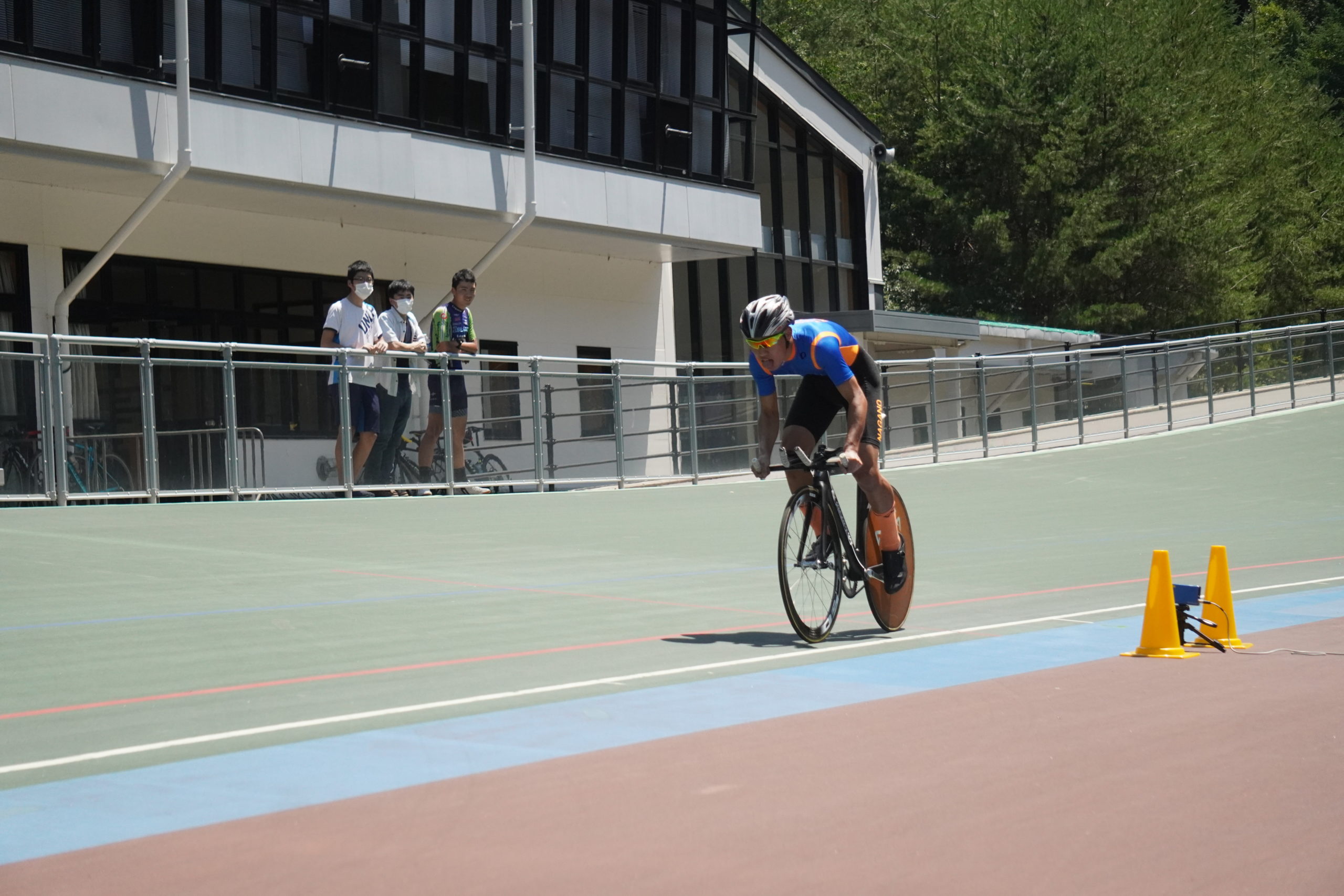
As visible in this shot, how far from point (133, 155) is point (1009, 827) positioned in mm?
15305

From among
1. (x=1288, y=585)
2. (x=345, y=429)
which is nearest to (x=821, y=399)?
(x=1288, y=585)

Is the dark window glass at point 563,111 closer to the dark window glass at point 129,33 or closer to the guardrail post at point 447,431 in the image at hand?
the dark window glass at point 129,33

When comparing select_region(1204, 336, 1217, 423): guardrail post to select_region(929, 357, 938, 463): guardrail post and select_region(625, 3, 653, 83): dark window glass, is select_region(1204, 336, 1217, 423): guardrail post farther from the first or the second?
select_region(625, 3, 653, 83): dark window glass

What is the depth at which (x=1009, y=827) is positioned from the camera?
4.06 metres

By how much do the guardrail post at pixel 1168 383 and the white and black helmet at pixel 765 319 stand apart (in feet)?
66.3

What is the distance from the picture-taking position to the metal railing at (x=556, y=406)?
13.2m

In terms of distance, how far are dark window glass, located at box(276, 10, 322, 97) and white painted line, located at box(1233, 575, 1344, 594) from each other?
13.5m

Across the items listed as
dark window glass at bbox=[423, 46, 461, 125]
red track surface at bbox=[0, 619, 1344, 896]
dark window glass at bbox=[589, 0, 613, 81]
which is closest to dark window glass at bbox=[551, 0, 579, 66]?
dark window glass at bbox=[589, 0, 613, 81]

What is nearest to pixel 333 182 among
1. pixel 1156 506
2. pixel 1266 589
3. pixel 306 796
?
pixel 1156 506

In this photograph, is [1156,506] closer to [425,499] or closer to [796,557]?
[425,499]

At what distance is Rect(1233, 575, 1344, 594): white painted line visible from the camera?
9750 millimetres

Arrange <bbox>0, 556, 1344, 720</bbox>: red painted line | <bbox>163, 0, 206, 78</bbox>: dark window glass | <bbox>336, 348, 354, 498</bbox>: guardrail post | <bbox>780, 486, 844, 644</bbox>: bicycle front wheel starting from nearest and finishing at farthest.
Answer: <bbox>0, 556, 1344, 720</bbox>: red painted line < <bbox>780, 486, 844, 644</bbox>: bicycle front wheel < <bbox>336, 348, 354, 498</bbox>: guardrail post < <bbox>163, 0, 206, 78</bbox>: dark window glass

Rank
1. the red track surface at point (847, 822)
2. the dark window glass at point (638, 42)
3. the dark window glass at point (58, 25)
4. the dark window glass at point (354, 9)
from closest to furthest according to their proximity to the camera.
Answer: the red track surface at point (847, 822) → the dark window glass at point (58, 25) → the dark window glass at point (354, 9) → the dark window glass at point (638, 42)

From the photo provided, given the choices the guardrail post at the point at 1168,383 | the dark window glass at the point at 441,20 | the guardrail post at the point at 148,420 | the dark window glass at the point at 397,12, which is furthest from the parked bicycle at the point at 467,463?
the guardrail post at the point at 1168,383
